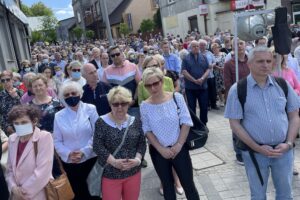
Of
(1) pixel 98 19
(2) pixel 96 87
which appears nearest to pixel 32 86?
(2) pixel 96 87

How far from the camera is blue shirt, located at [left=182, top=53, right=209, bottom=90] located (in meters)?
7.54

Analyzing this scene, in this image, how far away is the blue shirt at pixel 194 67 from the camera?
754cm

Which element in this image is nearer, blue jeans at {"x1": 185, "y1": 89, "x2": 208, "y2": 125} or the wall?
blue jeans at {"x1": 185, "y1": 89, "x2": 208, "y2": 125}

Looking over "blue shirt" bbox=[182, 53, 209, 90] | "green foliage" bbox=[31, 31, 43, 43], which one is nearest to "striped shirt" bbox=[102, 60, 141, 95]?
"blue shirt" bbox=[182, 53, 209, 90]

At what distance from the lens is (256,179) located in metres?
3.45

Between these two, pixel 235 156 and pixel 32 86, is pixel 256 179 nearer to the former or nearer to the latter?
pixel 235 156

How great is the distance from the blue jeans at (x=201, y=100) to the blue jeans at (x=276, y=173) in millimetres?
3896

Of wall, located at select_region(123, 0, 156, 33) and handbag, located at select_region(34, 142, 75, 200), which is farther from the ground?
wall, located at select_region(123, 0, 156, 33)

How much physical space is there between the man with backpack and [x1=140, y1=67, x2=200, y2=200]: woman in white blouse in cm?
59

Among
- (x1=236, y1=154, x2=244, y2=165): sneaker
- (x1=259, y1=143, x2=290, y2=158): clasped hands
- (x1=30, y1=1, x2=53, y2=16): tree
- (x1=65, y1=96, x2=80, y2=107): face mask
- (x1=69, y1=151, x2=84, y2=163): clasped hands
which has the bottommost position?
(x1=236, y1=154, x2=244, y2=165): sneaker

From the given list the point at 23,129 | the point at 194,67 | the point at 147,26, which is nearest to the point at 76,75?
the point at 23,129

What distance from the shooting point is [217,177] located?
526 cm

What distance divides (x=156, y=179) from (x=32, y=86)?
2228 mm

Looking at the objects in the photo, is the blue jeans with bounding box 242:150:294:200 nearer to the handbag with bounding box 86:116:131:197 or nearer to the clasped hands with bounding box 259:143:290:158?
the clasped hands with bounding box 259:143:290:158
